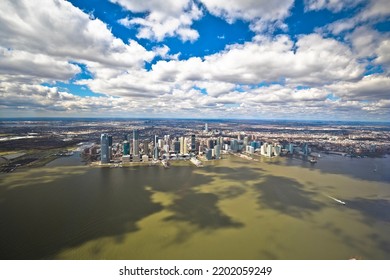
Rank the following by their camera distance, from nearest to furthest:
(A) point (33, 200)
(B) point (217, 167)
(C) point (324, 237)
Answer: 1. (C) point (324, 237)
2. (A) point (33, 200)
3. (B) point (217, 167)

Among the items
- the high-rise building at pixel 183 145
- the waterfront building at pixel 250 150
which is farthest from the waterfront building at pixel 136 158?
the waterfront building at pixel 250 150

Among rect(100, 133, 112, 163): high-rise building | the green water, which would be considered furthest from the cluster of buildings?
the green water

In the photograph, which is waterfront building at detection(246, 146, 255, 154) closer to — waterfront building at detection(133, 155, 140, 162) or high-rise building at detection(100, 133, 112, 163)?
waterfront building at detection(133, 155, 140, 162)

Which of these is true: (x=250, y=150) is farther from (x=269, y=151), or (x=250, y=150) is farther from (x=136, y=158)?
(x=136, y=158)

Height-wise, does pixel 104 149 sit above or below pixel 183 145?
above

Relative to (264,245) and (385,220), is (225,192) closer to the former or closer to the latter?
(264,245)

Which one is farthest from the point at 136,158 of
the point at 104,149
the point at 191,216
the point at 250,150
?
the point at 250,150

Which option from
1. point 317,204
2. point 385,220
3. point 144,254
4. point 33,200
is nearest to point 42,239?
point 144,254

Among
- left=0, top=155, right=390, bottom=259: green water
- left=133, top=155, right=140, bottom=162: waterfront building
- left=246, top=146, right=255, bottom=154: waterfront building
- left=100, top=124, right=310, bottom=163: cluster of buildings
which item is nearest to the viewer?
left=0, top=155, right=390, bottom=259: green water
